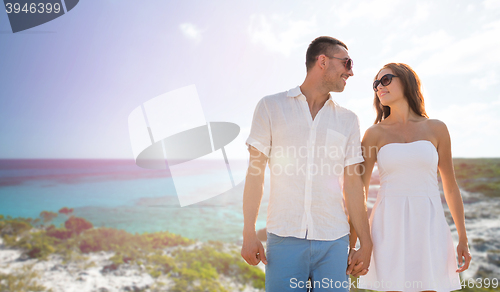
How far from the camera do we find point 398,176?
2.27m

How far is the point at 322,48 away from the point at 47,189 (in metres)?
13.5

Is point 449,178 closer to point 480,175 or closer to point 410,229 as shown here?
point 410,229

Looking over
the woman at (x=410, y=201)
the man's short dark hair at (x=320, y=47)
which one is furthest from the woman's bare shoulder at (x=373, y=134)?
the man's short dark hair at (x=320, y=47)

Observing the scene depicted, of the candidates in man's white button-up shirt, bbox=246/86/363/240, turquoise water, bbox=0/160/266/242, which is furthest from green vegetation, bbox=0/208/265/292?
man's white button-up shirt, bbox=246/86/363/240

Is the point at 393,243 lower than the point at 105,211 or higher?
higher

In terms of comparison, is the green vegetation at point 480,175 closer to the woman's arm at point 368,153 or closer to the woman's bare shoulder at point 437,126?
the woman's bare shoulder at point 437,126

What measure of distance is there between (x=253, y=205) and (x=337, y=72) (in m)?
1.09

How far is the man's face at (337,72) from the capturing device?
80.5 inches

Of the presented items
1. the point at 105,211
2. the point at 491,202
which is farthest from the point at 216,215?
the point at 491,202

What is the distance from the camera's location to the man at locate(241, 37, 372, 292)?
1735 millimetres

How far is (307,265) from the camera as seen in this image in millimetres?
1741

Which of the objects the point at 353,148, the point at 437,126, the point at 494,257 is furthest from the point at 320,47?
the point at 494,257

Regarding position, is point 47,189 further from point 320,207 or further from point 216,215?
point 320,207

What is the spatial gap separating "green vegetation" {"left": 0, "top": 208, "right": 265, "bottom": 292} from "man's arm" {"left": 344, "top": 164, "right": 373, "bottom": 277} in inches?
250
